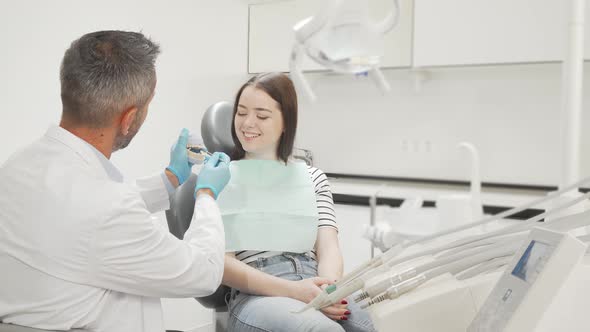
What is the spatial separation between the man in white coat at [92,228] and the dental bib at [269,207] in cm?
42

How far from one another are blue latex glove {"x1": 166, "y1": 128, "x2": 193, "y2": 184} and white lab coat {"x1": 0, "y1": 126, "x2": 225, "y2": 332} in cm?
49

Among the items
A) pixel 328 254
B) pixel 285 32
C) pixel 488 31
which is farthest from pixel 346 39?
pixel 285 32

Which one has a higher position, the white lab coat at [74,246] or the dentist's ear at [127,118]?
the dentist's ear at [127,118]

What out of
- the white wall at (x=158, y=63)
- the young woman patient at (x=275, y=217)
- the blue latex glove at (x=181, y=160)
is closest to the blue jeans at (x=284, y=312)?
the young woman patient at (x=275, y=217)

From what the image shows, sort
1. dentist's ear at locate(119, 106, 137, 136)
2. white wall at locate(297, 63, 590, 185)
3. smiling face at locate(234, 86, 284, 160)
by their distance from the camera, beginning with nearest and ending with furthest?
dentist's ear at locate(119, 106, 137, 136), smiling face at locate(234, 86, 284, 160), white wall at locate(297, 63, 590, 185)

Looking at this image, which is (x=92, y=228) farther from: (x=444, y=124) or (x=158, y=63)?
(x=444, y=124)

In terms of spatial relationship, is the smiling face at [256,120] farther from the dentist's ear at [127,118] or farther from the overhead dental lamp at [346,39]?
the dentist's ear at [127,118]

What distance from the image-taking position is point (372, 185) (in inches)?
150

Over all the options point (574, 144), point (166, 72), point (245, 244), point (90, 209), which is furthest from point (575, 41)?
point (166, 72)

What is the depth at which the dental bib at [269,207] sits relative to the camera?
168cm

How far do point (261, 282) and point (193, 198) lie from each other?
44cm

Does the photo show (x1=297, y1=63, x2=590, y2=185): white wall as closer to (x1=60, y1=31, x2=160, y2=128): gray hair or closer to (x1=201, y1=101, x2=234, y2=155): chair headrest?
(x1=201, y1=101, x2=234, y2=155): chair headrest

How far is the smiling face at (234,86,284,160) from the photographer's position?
5.71 feet

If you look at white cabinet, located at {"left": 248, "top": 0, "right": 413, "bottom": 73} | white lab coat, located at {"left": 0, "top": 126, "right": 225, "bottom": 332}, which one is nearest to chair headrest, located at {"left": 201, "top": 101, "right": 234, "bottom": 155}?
white lab coat, located at {"left": 0, "top": 126, "right": 225, "bottom": 332}
